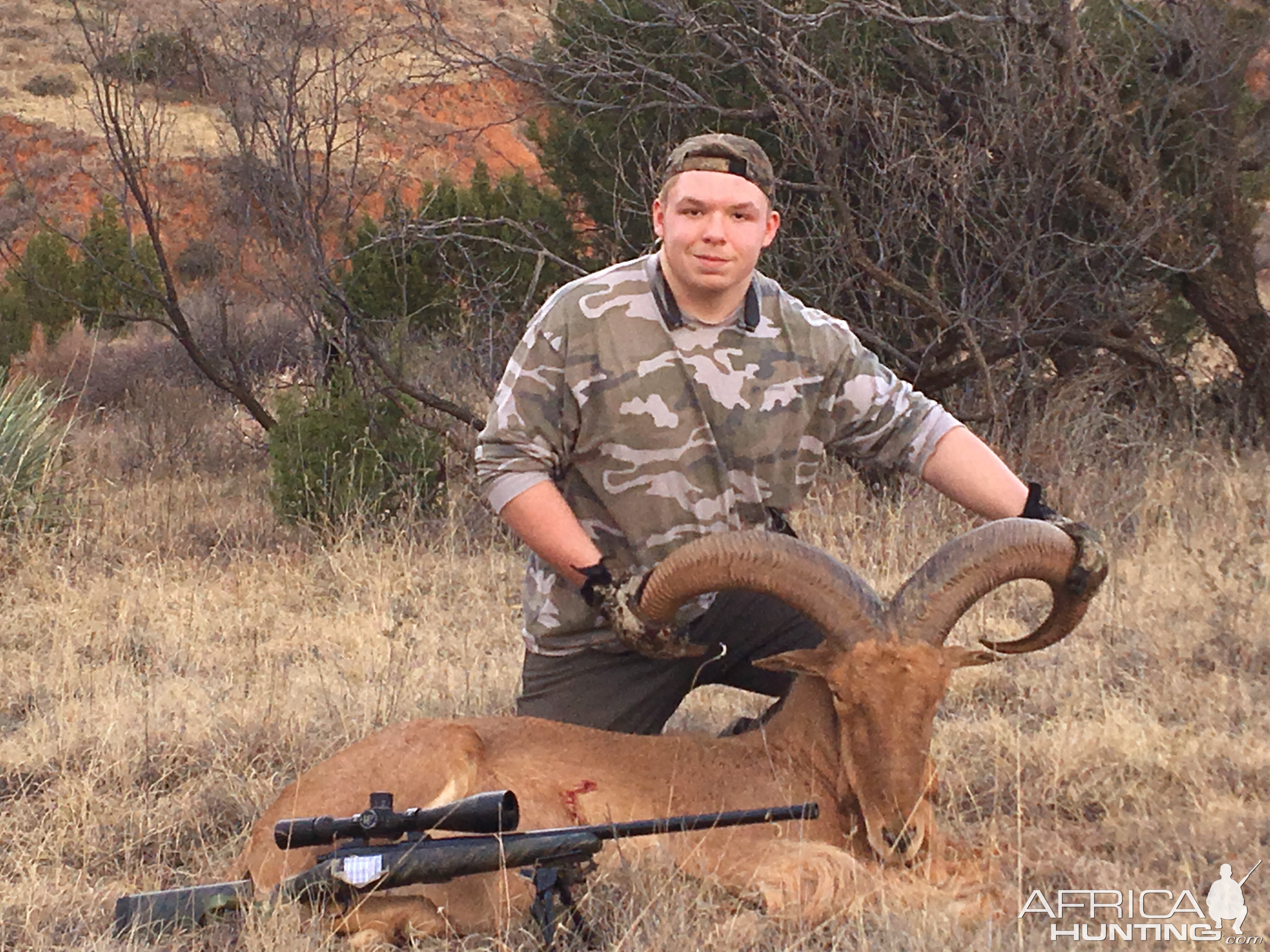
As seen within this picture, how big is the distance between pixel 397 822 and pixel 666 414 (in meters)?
1.58

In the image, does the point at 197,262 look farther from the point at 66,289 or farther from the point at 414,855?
the point at 414,855

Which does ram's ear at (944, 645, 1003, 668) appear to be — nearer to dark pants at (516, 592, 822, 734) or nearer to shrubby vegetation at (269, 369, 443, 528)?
dark pants at (516, 592, 822, 734)

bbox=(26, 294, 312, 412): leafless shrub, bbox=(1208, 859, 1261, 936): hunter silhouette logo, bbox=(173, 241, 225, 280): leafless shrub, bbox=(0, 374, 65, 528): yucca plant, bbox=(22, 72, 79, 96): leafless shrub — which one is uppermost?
bbox=(22, 72, 79, 96): leafless shrub

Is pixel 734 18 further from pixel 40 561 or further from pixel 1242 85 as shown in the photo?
pixel 40 561

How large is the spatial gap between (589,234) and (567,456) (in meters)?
7.09

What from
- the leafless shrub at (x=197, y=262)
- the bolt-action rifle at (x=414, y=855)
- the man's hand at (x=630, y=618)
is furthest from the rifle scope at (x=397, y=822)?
the leafless shrub at (x=197, y=262)

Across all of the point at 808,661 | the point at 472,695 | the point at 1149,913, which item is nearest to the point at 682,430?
the point at 808,661

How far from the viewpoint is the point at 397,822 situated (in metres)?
Answer: 3.38

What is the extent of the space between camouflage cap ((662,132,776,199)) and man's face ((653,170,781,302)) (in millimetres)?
16

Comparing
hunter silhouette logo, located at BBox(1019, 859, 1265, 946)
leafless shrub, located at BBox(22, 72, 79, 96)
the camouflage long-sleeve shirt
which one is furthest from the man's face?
leafless shrub, located at BBox(22, 72, 79, 96)

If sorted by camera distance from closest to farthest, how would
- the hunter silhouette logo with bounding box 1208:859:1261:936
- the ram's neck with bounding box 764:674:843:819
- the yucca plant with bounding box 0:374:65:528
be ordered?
the hunter silhouette logo with bounding box 1208:859:1261:936 → the ram's neck with bounding box 764:674:843:819 → the yucca plant with bounding box 0:374:65:528

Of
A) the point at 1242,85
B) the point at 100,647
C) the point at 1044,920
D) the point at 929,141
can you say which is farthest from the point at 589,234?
the point at 1044,920

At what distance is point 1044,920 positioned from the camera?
3.71m

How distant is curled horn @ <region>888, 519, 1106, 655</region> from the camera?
3609mm
